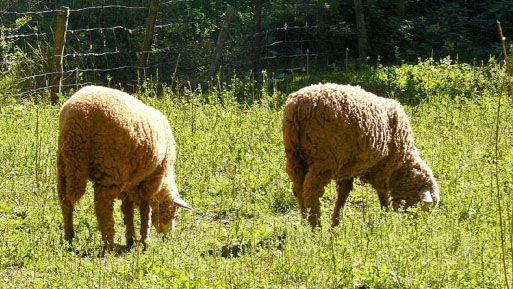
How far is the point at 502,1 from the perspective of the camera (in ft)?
54.9

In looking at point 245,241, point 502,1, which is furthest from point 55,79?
point 502,1

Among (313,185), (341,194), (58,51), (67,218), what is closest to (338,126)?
(313,185)

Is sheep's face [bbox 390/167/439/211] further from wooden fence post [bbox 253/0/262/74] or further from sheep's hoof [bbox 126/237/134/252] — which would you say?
wooden fence post [bbox 253/0/262/74]

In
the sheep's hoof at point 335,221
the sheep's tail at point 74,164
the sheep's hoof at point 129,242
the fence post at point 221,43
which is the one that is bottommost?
the sheep's hoof at point 129,242

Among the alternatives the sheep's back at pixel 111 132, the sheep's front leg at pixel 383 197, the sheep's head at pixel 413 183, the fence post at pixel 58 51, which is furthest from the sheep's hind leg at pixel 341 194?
the fence post at pixel 58 51

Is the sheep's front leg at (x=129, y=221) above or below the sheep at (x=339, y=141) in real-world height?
below

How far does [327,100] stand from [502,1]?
10451 mm

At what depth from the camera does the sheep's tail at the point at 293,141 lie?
7.61 m

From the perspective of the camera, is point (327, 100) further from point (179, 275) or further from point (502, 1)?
point (502, 1)

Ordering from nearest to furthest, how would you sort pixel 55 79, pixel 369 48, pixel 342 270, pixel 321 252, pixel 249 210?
pixel 342 270 < pixel 321 252 < pixel 249 210 < pixel 55 79 < pixel 369 48

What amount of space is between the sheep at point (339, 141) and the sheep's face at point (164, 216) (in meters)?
1.25

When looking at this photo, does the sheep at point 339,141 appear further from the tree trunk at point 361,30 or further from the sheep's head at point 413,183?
the tree trunk at point 361,30

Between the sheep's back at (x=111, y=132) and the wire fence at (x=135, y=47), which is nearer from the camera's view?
the sheep's back at (x=111, y=132)

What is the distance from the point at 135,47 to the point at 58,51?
2.83 metres
